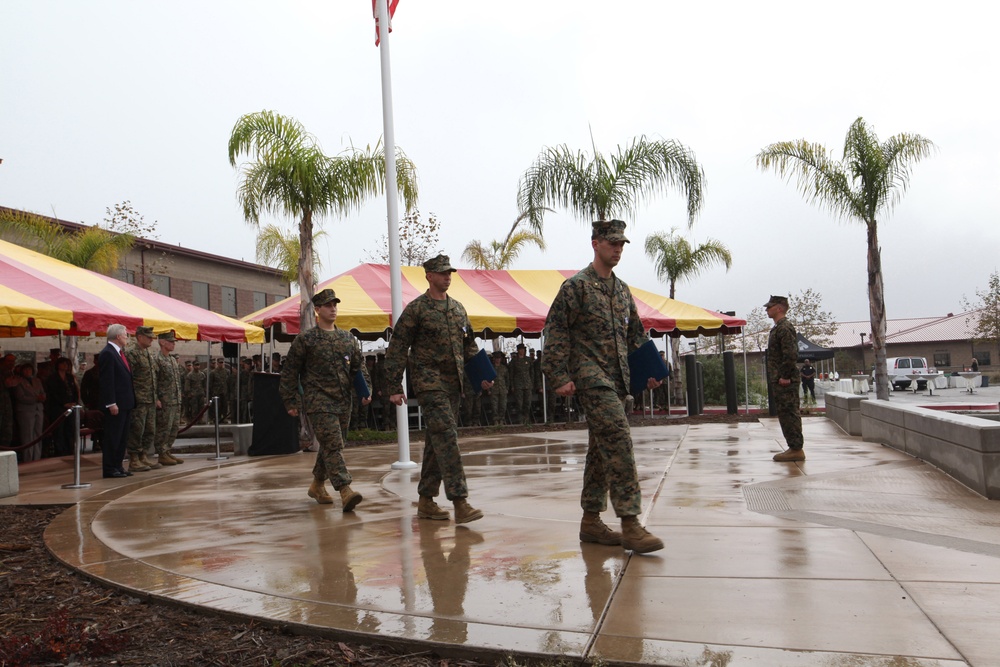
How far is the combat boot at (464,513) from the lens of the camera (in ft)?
20.4

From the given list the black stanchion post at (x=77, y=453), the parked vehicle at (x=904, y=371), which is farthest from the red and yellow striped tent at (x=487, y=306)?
the parked vehicle at (x=904, y=371)

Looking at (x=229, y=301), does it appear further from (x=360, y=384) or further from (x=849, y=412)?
(x=360, y=384)

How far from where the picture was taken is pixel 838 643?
3.28 metres

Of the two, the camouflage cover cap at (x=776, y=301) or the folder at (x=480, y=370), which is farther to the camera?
the camouflage cover cap at (x=776, y=301)

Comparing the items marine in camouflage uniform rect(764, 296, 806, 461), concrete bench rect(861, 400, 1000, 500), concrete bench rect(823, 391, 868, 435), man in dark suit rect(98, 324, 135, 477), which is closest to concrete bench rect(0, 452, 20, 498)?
man in dark suit rect(98, 324, 135, 477)

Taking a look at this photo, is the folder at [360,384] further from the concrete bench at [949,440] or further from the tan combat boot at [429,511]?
the concrete bench at [949,440]

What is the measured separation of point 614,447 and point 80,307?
9.08 metres

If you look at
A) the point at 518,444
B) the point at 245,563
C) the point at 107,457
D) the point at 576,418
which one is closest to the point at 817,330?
the point at 576,418

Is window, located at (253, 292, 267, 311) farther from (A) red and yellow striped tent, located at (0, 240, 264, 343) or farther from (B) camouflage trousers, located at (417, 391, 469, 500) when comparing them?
(B) camouflage trousers, located at (417, 391, 469, 500)

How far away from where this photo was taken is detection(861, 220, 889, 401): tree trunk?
1848 cm

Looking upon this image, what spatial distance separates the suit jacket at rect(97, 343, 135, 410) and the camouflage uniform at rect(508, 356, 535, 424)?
36.1ft

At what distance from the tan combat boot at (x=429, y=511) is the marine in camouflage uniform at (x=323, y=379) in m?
1.11

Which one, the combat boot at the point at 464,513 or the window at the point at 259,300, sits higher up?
the window at the point at 259,300

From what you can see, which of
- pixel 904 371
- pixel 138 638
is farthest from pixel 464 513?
pixel 904 371
